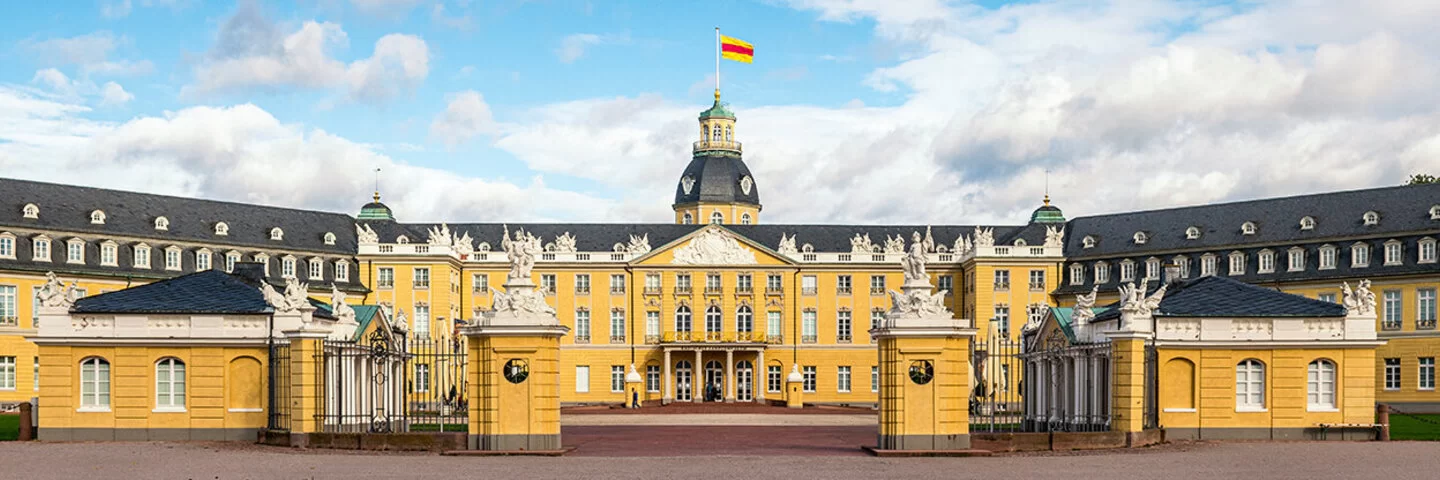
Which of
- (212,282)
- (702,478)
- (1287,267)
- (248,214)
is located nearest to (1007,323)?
(1287,267)

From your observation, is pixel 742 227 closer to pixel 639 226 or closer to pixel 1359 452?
pixel 639 226

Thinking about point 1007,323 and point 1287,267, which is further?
point 1007,323

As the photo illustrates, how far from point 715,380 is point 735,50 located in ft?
60.0

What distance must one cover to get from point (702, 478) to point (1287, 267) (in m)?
57.8

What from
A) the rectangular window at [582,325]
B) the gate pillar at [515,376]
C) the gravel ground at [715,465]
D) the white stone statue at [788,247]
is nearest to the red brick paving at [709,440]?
the gate pillar at [515,376]

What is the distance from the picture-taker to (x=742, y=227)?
9450 centimetres

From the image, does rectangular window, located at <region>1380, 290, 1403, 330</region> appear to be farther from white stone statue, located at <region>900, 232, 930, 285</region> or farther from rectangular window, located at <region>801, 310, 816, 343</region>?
white stone statue, located at <region>900, 232, 930, 285</region>

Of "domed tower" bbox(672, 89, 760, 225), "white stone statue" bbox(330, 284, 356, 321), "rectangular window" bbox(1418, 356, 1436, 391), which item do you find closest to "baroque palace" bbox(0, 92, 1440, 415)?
"domed tower" bbox(672, 89, 760, 225)

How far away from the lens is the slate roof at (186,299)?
132 feet

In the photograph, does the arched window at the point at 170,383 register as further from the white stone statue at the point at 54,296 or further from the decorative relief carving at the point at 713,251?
the decorative relief carving at the point at 713,251

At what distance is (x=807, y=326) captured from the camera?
91938 mm

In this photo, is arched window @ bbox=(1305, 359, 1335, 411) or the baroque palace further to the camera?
the baroque palace

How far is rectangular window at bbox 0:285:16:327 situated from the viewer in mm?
72750

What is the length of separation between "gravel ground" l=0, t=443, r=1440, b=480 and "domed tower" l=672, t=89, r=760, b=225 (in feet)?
210
